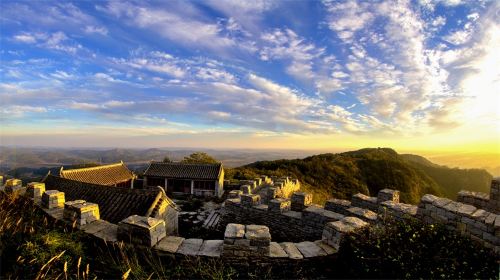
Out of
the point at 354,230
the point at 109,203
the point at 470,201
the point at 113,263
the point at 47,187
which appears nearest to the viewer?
the point at 113,263

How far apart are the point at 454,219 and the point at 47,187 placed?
18706mm

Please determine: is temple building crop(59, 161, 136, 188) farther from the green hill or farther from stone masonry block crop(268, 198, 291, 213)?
stone masonry block crop(268, 198, 291, 213)

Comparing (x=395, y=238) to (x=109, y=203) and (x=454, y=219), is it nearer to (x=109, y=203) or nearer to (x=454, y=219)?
(x=454, y=219)

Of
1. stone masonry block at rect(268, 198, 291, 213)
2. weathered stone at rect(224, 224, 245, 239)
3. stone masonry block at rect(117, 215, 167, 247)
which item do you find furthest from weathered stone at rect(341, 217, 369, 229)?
stone masonry block at rect(117, 215, 167, 247)

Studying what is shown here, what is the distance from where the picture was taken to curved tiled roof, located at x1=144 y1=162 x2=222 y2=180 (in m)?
25.5

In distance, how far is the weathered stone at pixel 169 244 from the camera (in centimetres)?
537

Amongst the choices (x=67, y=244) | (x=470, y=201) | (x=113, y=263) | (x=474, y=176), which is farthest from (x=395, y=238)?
(x=474, y=176)

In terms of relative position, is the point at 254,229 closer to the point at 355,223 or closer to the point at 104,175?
the point at 355,223

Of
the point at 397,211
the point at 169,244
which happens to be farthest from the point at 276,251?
the point at 397,211

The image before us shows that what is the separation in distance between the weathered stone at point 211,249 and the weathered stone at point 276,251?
1073 mm

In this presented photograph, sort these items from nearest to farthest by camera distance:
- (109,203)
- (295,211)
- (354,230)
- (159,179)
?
(354,230)
(295,211)
(109,203)
(159,179)

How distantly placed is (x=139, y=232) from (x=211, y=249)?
153 cm

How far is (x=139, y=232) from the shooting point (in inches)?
215

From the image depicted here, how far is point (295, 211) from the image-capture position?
986cm
